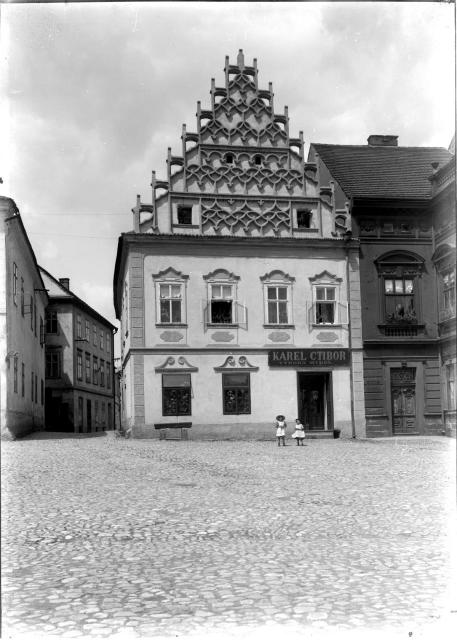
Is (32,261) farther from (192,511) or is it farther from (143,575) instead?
(192,511)

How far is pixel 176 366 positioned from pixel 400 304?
8404 mm

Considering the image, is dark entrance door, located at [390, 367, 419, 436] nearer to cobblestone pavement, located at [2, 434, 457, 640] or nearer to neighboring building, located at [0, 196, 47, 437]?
cobblestone pavement, located at [2, 434, 457, 640]

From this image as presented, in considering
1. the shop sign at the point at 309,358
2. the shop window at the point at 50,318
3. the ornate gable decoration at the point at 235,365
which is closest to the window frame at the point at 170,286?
the ornate gable decoration at the point at 235,365

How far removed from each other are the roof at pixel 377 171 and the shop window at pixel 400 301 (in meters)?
3.12

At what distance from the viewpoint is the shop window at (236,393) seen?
2619 cm

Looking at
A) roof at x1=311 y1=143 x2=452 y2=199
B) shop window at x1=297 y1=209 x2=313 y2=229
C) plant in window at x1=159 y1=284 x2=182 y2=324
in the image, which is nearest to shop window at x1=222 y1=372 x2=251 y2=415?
plant in window at x1=159 y1=284 x2=182 y2=324

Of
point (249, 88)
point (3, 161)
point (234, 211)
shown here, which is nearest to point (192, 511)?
point (3, 161)

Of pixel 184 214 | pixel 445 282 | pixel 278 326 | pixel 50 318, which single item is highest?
pixel 184 214

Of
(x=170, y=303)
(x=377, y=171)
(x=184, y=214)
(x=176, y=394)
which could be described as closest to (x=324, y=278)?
(x=377, y=171)

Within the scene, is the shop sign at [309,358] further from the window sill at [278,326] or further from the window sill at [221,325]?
the window sill at [221,325]

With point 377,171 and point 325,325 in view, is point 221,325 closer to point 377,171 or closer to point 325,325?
point 325,325

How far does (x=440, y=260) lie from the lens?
2523cm

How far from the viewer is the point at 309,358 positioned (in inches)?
1056

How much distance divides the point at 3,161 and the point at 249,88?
22.9 m
